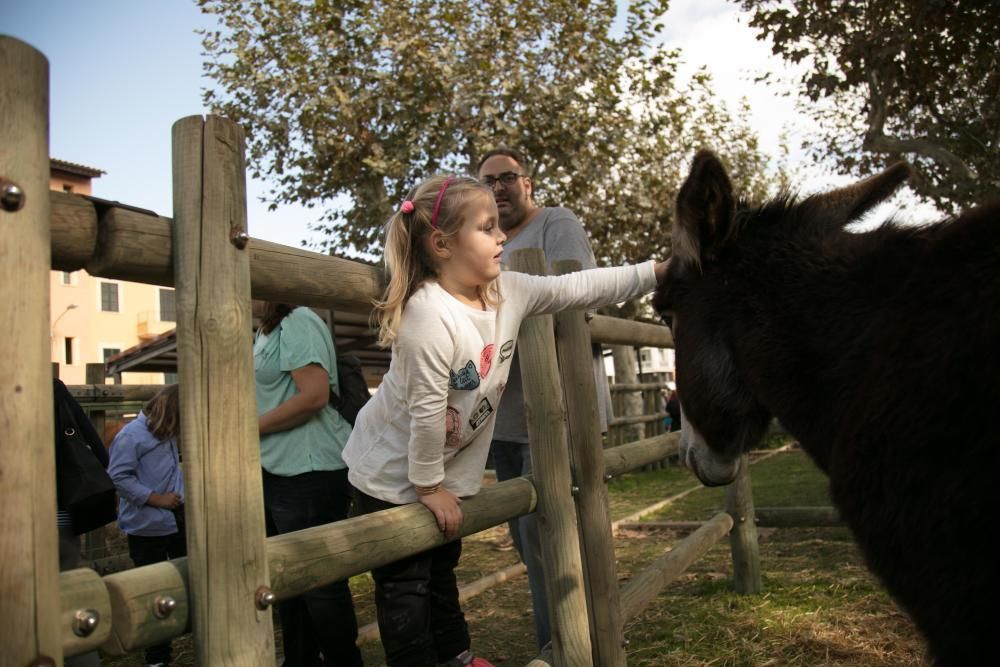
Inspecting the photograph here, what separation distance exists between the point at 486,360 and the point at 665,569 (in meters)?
2.09

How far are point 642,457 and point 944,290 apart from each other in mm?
2514


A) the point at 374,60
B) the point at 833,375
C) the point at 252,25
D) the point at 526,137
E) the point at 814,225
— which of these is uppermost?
the point at 252,25

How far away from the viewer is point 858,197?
89.0 inches

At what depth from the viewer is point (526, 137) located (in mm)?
14070

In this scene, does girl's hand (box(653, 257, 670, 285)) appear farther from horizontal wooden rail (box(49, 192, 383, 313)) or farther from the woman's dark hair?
the woman's dark hair

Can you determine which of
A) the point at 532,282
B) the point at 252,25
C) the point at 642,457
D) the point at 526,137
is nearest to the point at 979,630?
the point at 532,282

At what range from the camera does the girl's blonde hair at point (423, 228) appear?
7.71ft

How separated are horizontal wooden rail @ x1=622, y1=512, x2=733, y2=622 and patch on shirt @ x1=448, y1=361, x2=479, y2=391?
5.02ft

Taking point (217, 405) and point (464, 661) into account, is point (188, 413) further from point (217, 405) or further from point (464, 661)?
point (464, 661)

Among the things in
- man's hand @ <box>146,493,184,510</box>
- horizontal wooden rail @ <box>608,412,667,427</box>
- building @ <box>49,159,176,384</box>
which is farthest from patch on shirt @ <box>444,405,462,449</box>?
building @ <box>49,159,176,384</box>

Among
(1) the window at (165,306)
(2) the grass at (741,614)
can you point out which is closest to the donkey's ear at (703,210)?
(2) the grass at (741,614)

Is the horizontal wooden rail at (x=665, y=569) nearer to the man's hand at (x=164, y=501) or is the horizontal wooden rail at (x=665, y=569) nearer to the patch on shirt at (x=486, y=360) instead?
the patch on shirt at (x=486, y=360)

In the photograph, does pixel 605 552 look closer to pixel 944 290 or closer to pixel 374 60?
pixel 944 290

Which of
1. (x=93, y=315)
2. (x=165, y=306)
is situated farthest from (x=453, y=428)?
(x=165, y=306)
